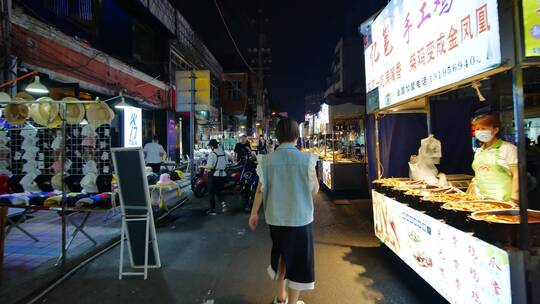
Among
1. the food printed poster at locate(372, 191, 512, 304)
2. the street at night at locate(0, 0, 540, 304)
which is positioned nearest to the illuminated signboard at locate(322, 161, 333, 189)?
the street at night at locate(0, 0, 540, 304)

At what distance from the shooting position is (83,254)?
4.94m

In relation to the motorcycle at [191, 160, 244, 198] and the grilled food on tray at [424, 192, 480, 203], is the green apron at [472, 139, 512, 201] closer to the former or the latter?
the grilled food on tray at [424, 192, 480, 203]

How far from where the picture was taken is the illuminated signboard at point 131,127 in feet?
31.4

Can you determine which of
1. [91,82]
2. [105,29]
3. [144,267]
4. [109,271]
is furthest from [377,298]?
[105,29]

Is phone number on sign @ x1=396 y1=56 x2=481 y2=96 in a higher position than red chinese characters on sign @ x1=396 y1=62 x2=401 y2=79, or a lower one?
lower

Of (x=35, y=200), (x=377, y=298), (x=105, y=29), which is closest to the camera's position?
(x=377, y=298)

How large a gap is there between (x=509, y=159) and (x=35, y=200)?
6786 mm

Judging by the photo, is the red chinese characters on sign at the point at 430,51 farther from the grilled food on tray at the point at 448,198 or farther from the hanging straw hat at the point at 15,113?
A: the hanging straw hat at the point at 15,113

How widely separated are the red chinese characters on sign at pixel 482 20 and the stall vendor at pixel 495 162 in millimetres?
1586

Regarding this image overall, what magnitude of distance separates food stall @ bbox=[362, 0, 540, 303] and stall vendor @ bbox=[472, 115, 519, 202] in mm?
229

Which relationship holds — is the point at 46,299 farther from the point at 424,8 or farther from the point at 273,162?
the point at 424,8

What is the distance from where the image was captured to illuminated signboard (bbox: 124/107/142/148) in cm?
958

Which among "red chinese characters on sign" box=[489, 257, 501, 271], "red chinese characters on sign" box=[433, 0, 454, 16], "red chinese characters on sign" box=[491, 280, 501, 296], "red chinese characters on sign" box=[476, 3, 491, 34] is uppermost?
"red chinese characters on sign" box=[433, 0, 454, 16]

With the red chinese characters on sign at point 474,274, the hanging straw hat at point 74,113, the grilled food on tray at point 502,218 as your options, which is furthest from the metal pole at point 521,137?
the hanging straw hat at point 74,113
